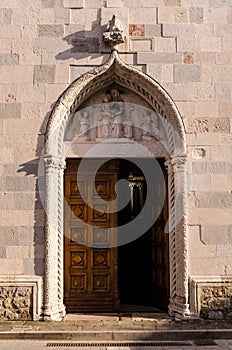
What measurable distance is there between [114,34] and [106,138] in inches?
49.7

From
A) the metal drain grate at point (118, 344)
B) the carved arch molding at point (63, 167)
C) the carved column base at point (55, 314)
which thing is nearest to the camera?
the metal drain grate at point (118, 344)

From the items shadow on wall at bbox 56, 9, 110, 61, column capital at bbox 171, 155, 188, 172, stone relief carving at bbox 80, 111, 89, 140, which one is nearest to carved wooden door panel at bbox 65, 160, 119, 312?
stone relief carving at bbox 80, 111, 89, 140

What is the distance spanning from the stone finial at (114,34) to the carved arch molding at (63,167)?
0.12 meters

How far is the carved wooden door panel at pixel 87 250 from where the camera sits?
5684 millimetres

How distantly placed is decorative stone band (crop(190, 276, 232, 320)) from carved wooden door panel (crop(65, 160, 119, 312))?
3.72 feet

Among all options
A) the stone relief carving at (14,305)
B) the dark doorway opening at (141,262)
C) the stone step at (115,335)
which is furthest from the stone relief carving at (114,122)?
the stone step at (115,335)

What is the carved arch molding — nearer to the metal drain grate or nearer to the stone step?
the stone step

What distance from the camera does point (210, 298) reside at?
16.6 ft

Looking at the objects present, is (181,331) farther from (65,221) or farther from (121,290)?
(121,290)

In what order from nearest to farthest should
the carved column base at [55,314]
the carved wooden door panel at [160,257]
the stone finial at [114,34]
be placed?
the carved column base at [55,314]
the stone finial at [114,34]
the carved wooden door panel at [160,257]

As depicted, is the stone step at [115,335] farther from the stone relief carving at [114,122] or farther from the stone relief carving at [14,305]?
the stone relief carving at [114,122]

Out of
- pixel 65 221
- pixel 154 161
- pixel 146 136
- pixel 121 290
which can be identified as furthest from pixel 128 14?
pixel 121 290

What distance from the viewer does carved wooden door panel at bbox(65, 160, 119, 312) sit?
18.6 feet

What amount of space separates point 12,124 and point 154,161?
2.02 meters
